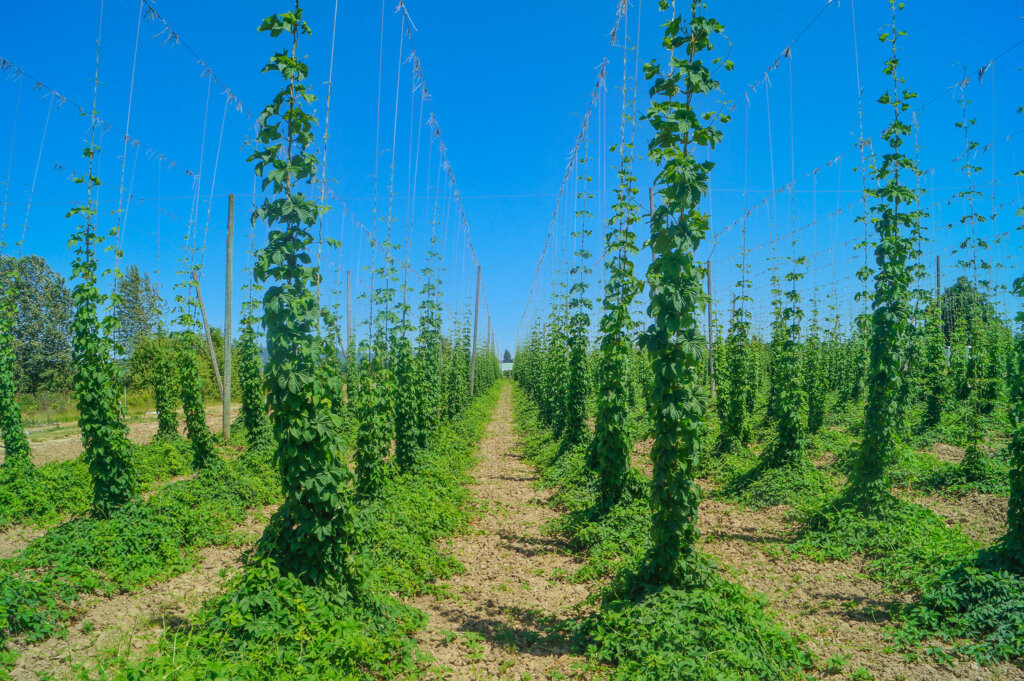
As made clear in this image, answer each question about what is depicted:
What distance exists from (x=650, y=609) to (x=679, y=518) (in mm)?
910

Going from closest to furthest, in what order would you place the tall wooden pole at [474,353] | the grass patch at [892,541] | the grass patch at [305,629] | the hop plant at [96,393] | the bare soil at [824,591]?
the grass patch at [305,629], the bare soil at [824,591], the grass patch at [892,541], the hop plant at [96,393], the tall wooden pole at [474,353]

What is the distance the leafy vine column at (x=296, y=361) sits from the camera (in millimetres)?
5273

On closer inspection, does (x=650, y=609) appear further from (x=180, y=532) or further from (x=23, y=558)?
(x=23, y=558)

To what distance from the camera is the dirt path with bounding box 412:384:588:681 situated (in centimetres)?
504

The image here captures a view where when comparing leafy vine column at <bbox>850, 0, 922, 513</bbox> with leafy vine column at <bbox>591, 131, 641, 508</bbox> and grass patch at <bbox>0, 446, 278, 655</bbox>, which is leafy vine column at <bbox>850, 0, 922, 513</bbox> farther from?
grass patch at <bbox>0, 446, 278, 655</bbox>

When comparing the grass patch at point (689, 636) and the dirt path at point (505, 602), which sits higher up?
the grass patch at point (689, 636)

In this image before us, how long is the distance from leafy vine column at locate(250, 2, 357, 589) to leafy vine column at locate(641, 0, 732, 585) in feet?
10.9

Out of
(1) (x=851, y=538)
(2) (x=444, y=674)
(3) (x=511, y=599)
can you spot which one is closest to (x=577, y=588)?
(3) (x=511, y=599)

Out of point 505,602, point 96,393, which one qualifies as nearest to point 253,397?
point 96,393

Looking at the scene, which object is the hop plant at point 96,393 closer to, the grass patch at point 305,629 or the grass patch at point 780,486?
the grass patch at point 305,629

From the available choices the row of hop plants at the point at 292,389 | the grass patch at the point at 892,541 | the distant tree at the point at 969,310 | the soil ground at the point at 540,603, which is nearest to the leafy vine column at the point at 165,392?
the row of hop plants at the point at 292,389

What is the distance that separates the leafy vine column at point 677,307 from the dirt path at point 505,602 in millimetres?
1325

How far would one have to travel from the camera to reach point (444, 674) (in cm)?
484

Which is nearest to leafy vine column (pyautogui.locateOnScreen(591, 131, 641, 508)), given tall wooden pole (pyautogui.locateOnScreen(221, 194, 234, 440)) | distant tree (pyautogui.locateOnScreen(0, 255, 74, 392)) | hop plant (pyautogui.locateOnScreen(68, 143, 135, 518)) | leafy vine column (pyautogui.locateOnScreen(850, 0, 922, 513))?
leafy vine column (pyautogui.locateOnScreen(850, 0, 922, 513))
